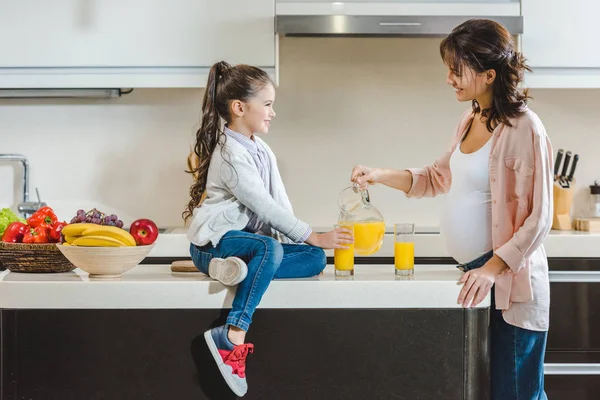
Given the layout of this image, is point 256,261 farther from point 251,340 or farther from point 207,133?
point 207,133

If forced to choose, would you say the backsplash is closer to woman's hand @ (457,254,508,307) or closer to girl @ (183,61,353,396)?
girl @ (183,61,353,396)

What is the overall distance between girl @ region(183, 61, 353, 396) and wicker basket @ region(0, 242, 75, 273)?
32cm

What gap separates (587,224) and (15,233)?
2.19m

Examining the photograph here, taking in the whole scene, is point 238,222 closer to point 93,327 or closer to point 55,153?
point 93,327

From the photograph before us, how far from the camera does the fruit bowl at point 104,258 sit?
1874 mm

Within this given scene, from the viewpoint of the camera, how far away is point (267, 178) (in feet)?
6.89

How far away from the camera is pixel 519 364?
1.95 m

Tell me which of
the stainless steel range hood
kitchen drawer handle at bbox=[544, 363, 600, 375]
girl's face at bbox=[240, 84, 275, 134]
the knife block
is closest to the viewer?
girl's face at bbox=[240, 84, 275, 134]

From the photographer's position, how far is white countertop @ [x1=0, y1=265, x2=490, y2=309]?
1838 mm

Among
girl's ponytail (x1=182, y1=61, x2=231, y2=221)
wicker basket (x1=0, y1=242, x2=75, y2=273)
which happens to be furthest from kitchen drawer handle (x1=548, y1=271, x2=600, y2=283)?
wicker basket (x1=0, y1=242, x2=75, y2=273)

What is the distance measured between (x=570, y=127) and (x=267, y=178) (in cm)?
190

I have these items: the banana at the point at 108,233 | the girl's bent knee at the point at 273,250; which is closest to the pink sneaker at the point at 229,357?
the girl's bent knee at the point at 273,250

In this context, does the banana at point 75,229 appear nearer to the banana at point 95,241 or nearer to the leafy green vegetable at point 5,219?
the banana at point 95,241

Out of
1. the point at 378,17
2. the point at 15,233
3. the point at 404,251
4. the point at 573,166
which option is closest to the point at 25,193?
the point at 15,233
